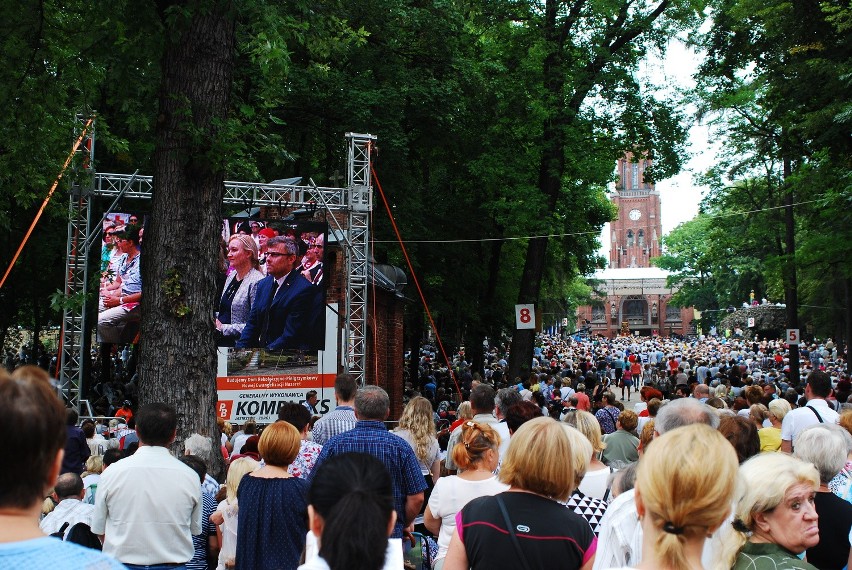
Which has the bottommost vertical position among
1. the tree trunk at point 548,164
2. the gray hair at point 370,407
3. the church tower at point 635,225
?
the gray hair at point 370,407

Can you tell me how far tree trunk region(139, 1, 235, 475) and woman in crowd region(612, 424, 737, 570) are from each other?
20.6 ft

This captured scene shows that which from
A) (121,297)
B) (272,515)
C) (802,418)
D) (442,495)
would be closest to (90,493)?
(272,515)

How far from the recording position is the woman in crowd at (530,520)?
3584mm

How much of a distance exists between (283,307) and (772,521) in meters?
14.9

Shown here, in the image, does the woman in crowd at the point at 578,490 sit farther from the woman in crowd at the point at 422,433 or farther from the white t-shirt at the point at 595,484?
the woman in crowd at the point at 422,433

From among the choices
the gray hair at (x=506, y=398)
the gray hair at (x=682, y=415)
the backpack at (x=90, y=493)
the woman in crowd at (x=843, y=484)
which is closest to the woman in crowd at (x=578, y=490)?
the gray hair at (x=682, y=415)

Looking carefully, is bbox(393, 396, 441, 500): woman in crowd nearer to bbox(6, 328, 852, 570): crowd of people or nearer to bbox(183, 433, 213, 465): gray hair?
bbox(6, 328, 852, 570): crowd of people

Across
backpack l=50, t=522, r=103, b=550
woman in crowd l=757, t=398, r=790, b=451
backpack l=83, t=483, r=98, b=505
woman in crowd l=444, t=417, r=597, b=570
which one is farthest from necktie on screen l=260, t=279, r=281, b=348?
woman in crowd l=444, t=417, r=597, b=570

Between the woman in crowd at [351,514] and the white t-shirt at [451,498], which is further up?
the woman in crowd at [351,514]

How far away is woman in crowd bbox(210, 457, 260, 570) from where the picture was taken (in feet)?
18.2

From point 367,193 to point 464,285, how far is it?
14001 millimetres

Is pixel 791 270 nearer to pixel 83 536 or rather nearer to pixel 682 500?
pixel 83 536

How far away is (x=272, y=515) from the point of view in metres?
5.17

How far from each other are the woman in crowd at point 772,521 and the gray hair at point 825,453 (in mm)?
1417
